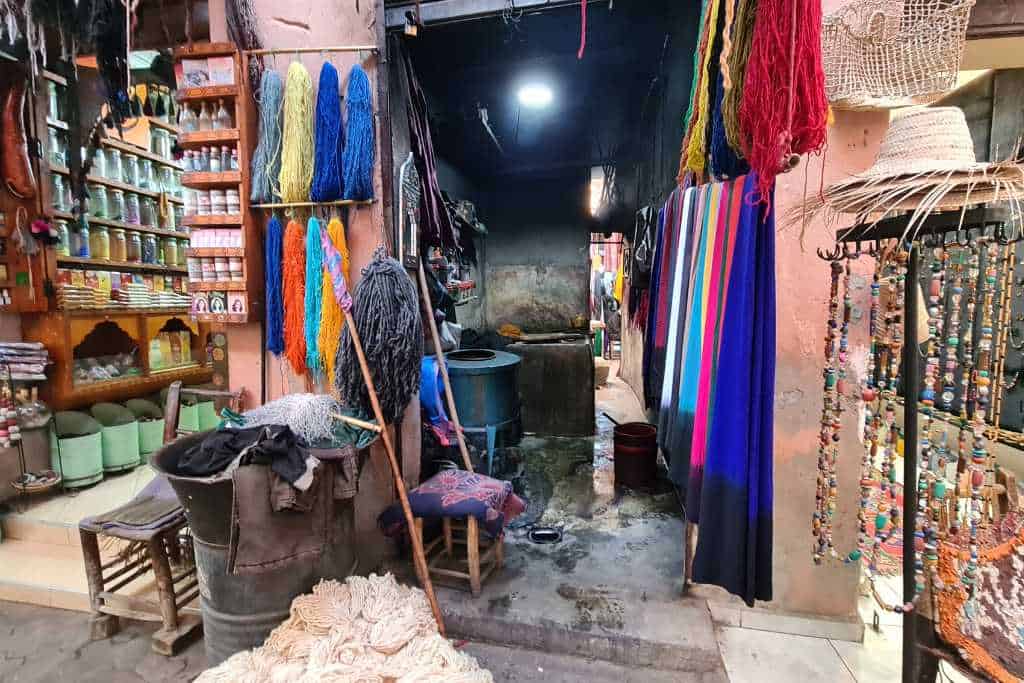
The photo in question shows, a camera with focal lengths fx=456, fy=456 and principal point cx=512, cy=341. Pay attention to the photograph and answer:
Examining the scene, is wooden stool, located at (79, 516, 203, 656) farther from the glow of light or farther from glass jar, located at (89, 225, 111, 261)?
the glow of light

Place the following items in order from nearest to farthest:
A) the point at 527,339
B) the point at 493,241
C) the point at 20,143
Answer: the point at 20,143 → the point at 527,339 → the point at 493,241

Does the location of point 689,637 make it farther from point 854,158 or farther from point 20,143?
point 20,143

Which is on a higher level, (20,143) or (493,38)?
(493,38)

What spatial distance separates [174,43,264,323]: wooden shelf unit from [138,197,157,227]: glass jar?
2437mm

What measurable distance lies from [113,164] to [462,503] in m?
4.33

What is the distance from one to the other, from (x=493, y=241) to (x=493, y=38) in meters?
3.30

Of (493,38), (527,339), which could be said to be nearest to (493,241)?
(527,339)

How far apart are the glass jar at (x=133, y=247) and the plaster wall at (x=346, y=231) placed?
2333 mm

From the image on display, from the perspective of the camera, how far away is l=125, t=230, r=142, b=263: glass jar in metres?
4.13

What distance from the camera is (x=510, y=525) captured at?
322 centimetres

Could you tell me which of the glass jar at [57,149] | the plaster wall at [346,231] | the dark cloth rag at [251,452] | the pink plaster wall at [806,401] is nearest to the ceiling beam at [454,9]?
the plaster wall at [346,231]

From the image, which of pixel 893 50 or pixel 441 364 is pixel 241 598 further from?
pixel 893 50

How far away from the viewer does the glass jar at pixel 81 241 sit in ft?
12.0

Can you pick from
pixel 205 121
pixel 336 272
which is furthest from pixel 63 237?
pixel 336 272
